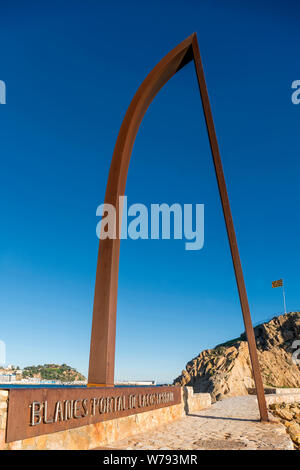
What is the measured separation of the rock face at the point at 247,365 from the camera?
128 ft

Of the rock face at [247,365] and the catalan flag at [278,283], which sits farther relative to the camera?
the catalan flag at [278,283]

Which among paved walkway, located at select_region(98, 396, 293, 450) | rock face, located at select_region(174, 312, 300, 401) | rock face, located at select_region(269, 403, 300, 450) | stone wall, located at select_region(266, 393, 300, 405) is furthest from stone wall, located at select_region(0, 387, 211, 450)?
rock face, located at select_region(174, 312, 300, 401)

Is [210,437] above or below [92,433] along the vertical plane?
below

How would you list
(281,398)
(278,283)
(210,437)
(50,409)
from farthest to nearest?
(278,283)
(281,398)
(210,437)
(50,409)

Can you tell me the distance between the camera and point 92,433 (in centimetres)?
750

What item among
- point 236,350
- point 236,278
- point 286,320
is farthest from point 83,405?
point 286,320

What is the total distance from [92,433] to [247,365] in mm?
40677

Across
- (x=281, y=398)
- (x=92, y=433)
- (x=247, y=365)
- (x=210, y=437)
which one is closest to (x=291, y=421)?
(x=281, y=398)

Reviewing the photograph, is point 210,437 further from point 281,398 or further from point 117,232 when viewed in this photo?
Answer: point 281,398

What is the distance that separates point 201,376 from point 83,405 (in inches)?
1726

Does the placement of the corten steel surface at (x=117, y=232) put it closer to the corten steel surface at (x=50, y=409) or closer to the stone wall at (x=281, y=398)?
the corten steel surface at (x=50, y=409)

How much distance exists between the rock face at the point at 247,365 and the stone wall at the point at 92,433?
23349 millimetres

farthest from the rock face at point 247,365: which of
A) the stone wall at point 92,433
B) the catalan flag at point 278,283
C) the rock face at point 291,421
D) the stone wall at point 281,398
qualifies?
the stone wall at point 92,433
